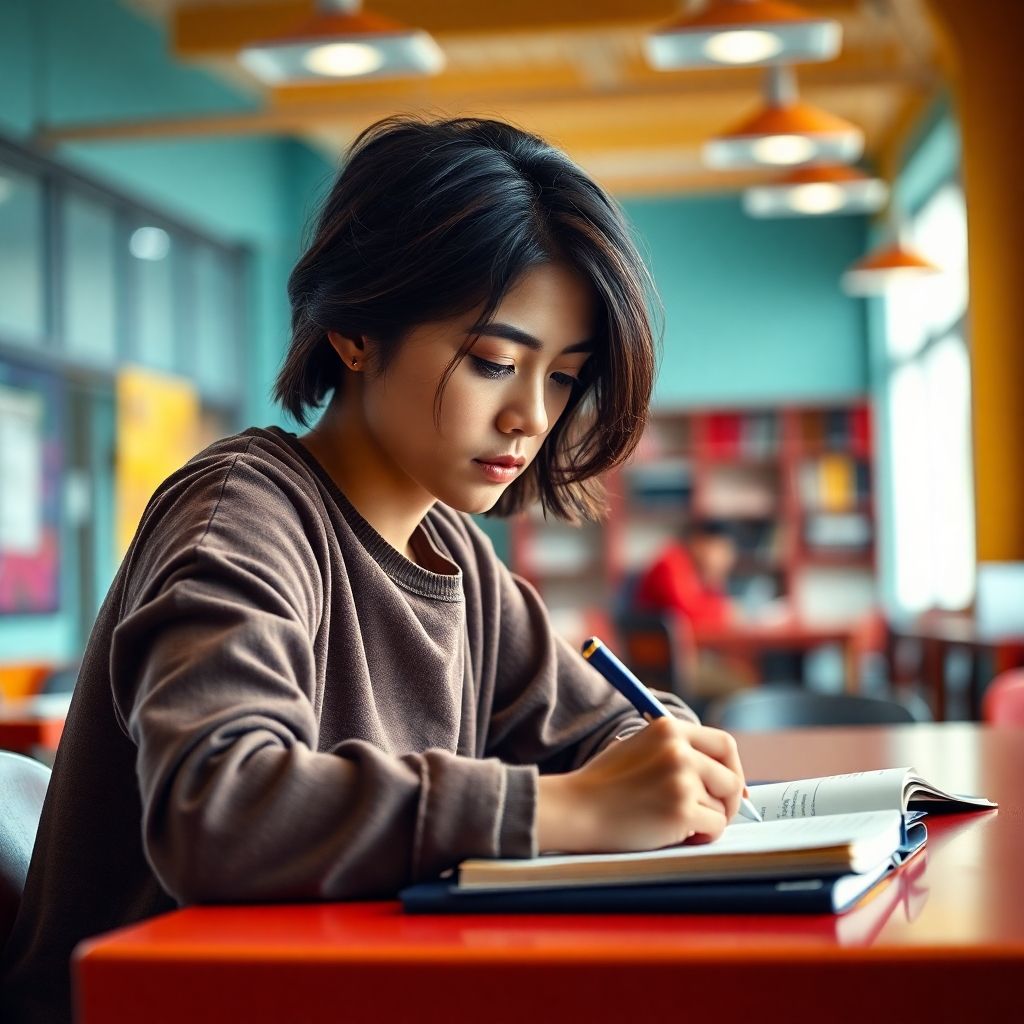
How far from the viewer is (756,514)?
10789 mm

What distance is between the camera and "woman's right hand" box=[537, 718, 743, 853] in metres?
0.91

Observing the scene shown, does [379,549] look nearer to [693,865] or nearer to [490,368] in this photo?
[490,368]

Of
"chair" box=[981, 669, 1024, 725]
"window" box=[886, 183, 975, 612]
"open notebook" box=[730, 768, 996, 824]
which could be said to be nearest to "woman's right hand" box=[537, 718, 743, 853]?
"open notebook" box=[730, 768, 996, 824]

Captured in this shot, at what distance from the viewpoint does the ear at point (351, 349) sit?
1.31 m

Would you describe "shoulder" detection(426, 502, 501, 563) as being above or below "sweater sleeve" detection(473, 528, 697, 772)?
above

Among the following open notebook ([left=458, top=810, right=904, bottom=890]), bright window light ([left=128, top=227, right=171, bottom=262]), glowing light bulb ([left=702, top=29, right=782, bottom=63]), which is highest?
bright window light ([left=128, top=227, right=171, bottom=262])

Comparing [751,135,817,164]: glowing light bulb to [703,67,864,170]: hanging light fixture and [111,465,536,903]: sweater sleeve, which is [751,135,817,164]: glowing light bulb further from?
[111,465,536,903]: sweater sleeve

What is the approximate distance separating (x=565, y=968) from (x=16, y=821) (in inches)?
27.9

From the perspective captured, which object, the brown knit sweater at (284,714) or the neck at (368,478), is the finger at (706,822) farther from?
the neck at (368,478)

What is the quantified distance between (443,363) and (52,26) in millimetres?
6636

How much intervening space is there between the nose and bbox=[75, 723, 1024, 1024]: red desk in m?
0.48

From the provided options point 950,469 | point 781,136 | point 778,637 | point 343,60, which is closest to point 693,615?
point 778,637

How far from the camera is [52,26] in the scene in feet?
23.4

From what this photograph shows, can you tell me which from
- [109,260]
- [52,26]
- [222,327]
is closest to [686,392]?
[222,327]
